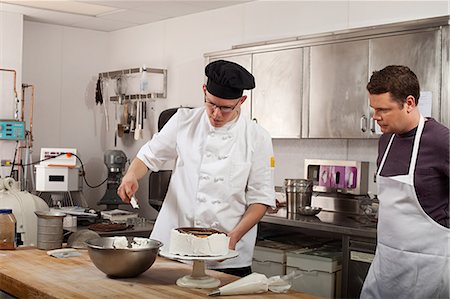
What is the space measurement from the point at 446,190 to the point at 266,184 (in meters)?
0.77

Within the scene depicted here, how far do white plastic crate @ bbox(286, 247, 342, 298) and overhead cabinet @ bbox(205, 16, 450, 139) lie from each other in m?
0.86

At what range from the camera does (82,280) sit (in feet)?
7.87

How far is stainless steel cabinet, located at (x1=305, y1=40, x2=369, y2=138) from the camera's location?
167 inches

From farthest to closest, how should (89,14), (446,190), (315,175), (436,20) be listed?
(89,14), (315,175), (436,20), (446,190)

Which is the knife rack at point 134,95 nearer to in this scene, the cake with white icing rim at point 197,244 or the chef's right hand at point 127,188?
the chef's right hand at point 127,188

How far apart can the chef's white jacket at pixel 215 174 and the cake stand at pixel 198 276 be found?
35 cm

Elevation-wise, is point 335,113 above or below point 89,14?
below

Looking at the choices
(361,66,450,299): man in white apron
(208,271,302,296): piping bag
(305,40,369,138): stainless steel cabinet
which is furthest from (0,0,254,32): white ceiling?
(208,271,302,296): piping bag

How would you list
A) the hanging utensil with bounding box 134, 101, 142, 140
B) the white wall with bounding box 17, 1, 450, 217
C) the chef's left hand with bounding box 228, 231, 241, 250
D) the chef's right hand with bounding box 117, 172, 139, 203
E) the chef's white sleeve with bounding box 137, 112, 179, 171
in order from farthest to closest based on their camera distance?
the hanging utensil with bounding box 134, 101, 142, 140
the white wall with bounding box 17, 1, 450, 217
the chef's white sleeve with bounding box 137, 112, 179, 171
the chef's right hand with bounding box 117, 172, 139, 203
the chef's left hand with bounding box 228, 231, 241, 250

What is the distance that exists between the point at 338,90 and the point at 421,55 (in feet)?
2.23

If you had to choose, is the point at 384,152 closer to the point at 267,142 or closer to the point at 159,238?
the point at 267,142

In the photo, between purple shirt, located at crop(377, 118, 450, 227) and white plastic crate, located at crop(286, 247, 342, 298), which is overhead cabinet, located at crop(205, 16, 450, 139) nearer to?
white plastic crate, located at crop(286, 247, 342, 298)

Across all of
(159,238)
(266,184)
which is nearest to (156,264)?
(159,238)

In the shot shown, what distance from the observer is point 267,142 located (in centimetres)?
284
